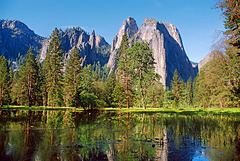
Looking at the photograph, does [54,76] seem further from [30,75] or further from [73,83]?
[30,75]

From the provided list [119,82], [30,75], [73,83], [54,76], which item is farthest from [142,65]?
[30,75]

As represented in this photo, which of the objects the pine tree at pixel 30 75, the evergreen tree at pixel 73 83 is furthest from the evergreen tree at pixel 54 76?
the pine tree at pixel 30 75

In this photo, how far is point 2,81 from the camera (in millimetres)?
52625

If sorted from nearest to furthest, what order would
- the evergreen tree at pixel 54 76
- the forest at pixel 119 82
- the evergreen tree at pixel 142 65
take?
the forest at pixel 119 82 < the evergreen tree at pixel 142 65 < the evergreen tree at pixel 54 76

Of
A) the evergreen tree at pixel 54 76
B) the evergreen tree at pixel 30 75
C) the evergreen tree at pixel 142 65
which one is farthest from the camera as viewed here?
the evergreen tree at pixel 30 75

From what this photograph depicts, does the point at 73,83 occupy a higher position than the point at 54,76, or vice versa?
the point at 54,76

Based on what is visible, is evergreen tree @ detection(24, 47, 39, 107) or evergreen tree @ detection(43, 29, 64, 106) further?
evergreen tree @ detection(24, 47, 39, 107)

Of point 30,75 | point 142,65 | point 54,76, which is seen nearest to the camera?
point 142,65

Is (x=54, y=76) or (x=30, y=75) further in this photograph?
(x=30, y=75)

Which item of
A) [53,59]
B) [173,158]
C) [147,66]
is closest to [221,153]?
[173,158]

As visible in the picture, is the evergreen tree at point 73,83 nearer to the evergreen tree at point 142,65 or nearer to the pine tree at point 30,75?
the pine tree at point 30,75

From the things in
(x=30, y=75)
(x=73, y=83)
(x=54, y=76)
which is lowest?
(x=73, y=83)

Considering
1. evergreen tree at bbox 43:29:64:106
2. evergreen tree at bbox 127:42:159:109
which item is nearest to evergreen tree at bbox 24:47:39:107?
evergreen tree at bbox 43:29:64:106

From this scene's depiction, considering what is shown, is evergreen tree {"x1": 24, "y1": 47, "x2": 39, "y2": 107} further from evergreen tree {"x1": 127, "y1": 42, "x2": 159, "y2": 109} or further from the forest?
evergreen tree {"x1": 127, "y1": 42, "x2": 159, "y2": 109}
